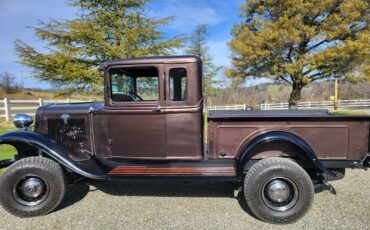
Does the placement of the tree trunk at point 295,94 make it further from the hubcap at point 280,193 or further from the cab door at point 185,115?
the cab door at point 185,115

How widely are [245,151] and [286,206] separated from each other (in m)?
0.82

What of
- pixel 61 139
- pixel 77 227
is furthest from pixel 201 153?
pixel 61 139

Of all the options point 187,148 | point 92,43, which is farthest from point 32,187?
point 92,43

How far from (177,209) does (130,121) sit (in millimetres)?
1314

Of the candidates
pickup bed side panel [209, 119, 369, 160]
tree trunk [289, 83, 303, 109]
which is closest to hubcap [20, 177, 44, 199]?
pickup bed side panel [209, 119, 369, 160]

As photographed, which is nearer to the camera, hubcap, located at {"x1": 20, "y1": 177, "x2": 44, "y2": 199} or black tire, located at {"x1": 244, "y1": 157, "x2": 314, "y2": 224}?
black tire, located at {"x1": 244, "y1": 157, "x2": 314, "y2": 224}

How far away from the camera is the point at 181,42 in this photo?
32.7 ft

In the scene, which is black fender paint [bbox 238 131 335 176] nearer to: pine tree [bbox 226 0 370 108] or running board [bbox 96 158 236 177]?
running board [bbox 96 158 236 177]

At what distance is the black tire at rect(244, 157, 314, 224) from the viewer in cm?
283

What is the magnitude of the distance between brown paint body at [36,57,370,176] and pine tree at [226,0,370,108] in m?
9.74

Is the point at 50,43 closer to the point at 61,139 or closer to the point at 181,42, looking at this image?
the point at 181,42

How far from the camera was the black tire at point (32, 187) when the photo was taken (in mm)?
3033

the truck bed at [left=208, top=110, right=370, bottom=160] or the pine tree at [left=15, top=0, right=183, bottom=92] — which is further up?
the pine tree at [left=15, top=0, right=183, bottom=92]

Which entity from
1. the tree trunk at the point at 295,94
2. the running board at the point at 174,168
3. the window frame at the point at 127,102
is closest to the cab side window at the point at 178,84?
the window frame at the point at 127,102
